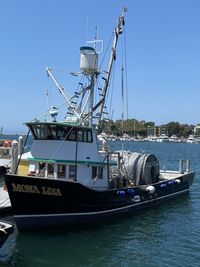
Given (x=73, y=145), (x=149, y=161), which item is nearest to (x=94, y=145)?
(x=73, y=145)

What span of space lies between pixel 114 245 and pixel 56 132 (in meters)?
5.65

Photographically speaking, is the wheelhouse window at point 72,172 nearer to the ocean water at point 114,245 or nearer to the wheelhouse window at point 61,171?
the wheelhouse window at point 61,171

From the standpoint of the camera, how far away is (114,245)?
17.0 metres

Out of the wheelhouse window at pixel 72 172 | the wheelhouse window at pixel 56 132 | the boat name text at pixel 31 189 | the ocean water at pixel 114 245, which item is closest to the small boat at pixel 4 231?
the ocean water at pixel 114 245

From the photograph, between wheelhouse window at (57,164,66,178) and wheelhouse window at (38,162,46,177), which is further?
wheelhouse window at (38,162,46,177)

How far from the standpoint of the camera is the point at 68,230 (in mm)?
18375

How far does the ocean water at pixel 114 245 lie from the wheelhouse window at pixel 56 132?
4.00 m

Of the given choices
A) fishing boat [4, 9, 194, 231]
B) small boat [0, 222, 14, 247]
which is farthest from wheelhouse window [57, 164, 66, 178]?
small boat [0, 222, 14, 247]

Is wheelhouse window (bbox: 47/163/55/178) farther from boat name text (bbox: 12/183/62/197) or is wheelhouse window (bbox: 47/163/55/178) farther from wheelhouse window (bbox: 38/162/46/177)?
boat name text (bbox: 12/183/62/197)

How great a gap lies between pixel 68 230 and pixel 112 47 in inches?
394

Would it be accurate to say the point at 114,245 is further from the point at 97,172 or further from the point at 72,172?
the point at 97,172

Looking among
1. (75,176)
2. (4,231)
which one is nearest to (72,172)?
(75,176)

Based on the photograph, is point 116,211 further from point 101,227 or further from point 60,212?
point 60,212

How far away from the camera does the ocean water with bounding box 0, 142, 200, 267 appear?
15.1 metres
